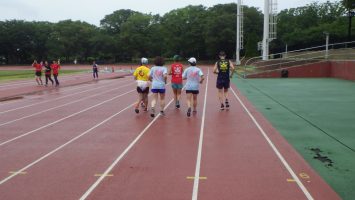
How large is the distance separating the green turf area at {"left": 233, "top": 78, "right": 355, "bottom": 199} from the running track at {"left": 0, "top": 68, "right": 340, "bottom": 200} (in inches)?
10.3

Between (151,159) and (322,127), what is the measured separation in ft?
15.0

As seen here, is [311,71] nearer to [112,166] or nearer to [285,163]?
[285,163]

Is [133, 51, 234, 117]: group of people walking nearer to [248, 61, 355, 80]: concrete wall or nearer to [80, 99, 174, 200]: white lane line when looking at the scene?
[80, 99, 174, 200]: white lane line

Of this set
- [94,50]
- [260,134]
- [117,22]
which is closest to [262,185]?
[260,134]

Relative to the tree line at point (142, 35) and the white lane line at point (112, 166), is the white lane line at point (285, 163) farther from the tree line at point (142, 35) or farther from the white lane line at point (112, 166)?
the tree line at point (142, 35)

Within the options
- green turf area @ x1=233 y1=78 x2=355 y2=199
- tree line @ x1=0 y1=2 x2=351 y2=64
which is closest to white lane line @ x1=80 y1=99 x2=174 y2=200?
green turf area @ x1=233 y1=78 x2=355 y2=199

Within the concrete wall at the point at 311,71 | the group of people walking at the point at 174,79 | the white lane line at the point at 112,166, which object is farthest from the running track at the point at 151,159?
the concrete wall at the point at 311,71

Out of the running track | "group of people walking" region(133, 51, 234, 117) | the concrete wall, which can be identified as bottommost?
the running track

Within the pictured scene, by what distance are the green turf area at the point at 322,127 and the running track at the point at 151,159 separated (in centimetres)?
26

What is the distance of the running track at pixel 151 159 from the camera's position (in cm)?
535

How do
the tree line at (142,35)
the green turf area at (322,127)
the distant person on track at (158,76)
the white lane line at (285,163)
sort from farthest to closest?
the tree line at (142,35), the distant person on track at (158,76), the green turf area at (322,127), the white lane line at (285,163)

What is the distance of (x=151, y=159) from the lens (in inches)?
272

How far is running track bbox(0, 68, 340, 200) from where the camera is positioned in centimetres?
535

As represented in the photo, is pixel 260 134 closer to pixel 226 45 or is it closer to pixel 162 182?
pixel 162 182
